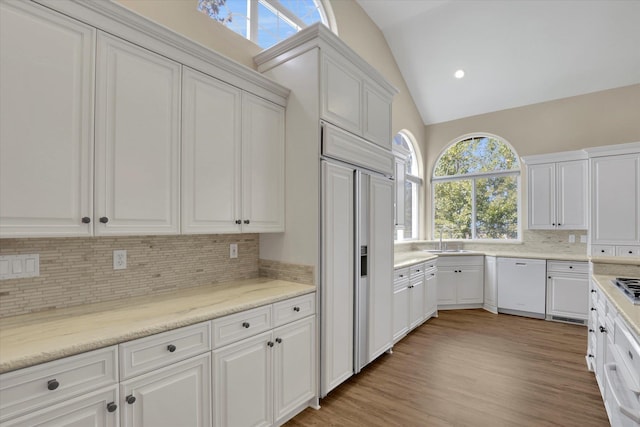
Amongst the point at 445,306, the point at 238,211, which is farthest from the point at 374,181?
the point at 445,306

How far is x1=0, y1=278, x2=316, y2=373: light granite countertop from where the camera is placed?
112cm

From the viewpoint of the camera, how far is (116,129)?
1.56 meters

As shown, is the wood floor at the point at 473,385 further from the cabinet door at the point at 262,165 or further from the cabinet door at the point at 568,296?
the cabinet door at the point at 262,165

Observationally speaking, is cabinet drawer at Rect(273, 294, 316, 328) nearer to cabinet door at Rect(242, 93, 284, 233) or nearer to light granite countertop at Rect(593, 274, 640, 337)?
cabinet door at Rect(242, 93, 284, 233)

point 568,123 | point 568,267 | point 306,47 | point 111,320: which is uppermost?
point 568,123

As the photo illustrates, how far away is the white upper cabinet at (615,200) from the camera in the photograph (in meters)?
3.96

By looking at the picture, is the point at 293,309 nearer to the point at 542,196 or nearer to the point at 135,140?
the point at 135,140

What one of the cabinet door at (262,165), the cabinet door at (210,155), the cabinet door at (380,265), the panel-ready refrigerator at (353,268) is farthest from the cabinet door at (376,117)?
the cabinet door at (210,155)

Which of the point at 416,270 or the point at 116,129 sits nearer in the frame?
the point at 116,129

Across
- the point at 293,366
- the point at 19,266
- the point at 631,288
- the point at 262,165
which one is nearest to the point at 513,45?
the point at 631,288

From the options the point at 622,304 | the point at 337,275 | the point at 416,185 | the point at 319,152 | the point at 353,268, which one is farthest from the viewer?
the point at 416,185

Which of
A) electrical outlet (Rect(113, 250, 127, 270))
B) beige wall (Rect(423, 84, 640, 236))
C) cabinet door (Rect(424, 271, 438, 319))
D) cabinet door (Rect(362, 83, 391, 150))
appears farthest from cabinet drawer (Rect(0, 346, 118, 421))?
beige wall (Rect(423, 84, 640, 236))

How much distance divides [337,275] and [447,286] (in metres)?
3.13

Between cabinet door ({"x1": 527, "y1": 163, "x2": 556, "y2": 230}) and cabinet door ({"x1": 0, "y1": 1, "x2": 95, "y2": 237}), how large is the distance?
5419 mm
